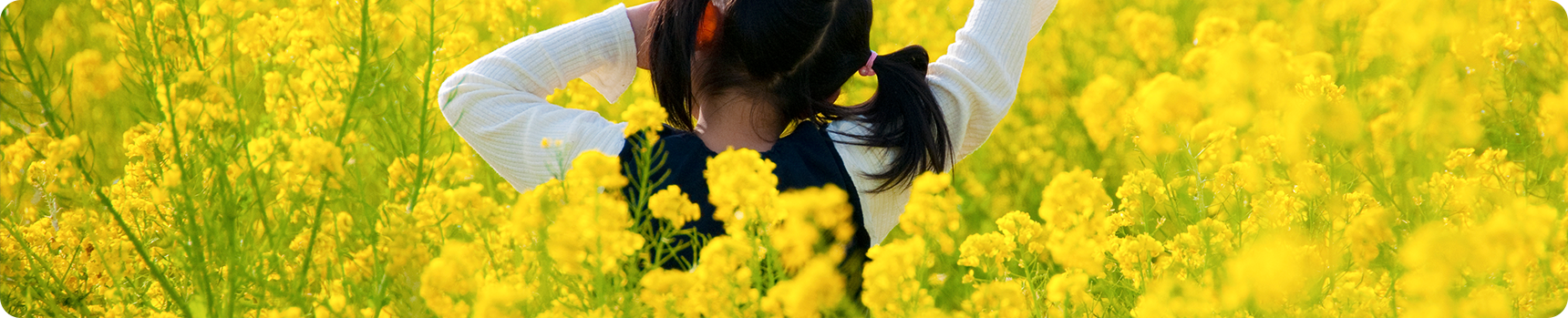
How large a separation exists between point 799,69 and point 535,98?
34 cm

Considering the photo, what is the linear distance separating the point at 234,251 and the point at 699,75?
25.0 inches

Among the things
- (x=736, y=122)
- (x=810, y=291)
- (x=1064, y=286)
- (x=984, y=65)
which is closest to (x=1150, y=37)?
(x=984, y=65)

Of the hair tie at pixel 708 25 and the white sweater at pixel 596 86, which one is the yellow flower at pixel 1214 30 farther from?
the hair tie at pixel 708 25

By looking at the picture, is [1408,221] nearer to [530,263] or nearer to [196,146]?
[530,263]

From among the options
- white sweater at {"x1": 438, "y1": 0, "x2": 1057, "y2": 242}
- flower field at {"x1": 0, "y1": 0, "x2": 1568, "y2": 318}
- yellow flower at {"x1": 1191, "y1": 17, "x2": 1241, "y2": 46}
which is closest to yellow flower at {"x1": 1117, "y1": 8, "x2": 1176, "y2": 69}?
flower field at {"x1": 0, "y1": 0, "x2": 1568, "y2": 318}

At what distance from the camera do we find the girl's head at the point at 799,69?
1340mm

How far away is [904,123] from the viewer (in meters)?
1.46

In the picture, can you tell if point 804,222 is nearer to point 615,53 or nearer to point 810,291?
point 810,291

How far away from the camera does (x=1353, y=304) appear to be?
136 centimetres

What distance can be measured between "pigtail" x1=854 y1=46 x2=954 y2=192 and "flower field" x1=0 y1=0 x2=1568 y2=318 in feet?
0.44

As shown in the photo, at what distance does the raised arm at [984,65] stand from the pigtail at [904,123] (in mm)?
43

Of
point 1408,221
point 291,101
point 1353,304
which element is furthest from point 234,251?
point 1408,221

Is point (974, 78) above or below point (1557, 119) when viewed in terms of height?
above

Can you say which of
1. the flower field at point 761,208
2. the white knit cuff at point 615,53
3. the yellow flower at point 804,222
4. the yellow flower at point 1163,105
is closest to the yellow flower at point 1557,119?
the flower field at point 761,208
